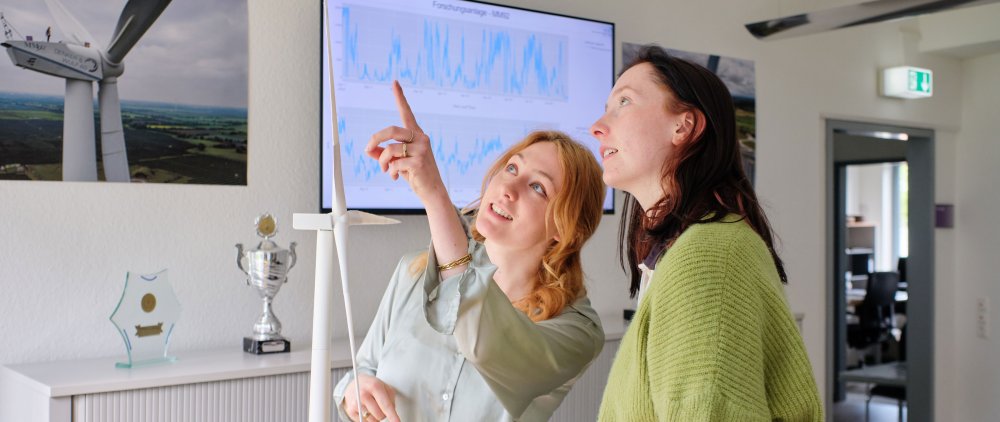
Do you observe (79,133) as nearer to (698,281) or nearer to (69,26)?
(69,26)

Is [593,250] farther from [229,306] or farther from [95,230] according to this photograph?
[95,230]

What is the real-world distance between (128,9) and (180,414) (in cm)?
124

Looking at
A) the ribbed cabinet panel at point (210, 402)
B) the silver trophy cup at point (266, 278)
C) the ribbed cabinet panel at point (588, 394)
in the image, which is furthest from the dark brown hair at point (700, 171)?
the ribbed cabinet panel at point (588, 394)

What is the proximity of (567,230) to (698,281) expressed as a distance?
775mm

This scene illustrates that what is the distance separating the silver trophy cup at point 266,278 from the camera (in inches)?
109

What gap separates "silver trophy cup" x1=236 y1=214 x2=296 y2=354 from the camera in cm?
278

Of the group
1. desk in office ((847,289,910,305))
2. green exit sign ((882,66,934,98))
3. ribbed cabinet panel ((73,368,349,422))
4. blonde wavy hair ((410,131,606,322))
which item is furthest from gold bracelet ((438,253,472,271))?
desk in office ((847,289,910,305))

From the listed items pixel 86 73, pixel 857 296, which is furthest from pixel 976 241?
pixel 86 73

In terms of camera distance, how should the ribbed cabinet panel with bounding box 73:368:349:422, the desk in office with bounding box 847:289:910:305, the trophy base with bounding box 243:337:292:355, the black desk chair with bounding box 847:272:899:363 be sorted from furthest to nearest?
the desk in office with bounding box 847:289:910:305
the black desk chair with bounding box 847:272:899:363
the trophy base with bounding box 243:337:292:355
the ribbed cabinet panel with bounding box 73:368:349:422

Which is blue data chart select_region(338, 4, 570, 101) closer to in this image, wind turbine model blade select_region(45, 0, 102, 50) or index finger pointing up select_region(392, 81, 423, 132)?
wind turbine model blade select_region(45, 0, 102, 50)

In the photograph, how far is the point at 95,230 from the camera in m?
2.73

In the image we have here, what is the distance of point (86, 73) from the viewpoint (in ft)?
8.89

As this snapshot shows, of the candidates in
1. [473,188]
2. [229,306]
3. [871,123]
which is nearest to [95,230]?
[229,306]

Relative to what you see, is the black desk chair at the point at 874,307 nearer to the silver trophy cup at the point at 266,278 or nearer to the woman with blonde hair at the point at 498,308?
the silver trophy cup at the point at 266,278
